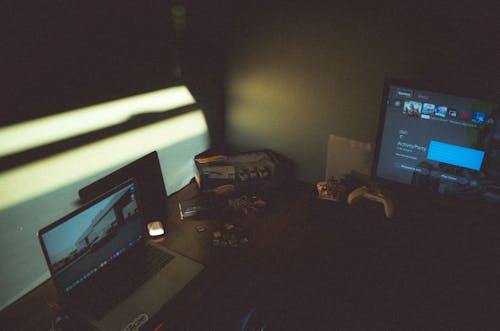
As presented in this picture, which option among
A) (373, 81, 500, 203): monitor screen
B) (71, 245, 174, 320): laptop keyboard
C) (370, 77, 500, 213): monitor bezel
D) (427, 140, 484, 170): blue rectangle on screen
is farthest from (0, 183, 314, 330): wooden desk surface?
(427, 140, 484, 170): blue rectangle on screen

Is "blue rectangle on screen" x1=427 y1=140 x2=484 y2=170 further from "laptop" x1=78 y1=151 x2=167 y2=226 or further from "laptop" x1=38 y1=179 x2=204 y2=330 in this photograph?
"laptop" x1=78 y1=151 x2=167 y2=226

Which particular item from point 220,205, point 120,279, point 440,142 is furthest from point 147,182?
point 440,142

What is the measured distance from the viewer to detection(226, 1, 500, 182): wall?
4.83 feet

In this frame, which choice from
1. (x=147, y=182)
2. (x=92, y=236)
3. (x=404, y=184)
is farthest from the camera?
(x=147, y=182)

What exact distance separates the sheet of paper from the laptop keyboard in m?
0.95

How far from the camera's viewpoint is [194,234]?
172cm

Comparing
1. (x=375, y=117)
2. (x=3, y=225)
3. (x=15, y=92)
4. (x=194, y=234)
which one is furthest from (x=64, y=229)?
(x=375, y=117)

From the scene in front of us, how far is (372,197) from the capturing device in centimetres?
164

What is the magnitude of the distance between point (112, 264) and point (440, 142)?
133 cm

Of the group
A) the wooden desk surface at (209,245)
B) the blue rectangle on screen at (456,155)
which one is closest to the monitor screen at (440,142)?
the blue rectangle on screen at (456,155)

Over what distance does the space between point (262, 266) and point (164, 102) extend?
36.2 inches

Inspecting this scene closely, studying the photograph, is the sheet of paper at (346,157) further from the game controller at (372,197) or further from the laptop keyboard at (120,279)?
the laptop keyboard at (120,279)

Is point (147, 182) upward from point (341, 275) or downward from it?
upward

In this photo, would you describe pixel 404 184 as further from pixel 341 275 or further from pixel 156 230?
pixel 156 230
